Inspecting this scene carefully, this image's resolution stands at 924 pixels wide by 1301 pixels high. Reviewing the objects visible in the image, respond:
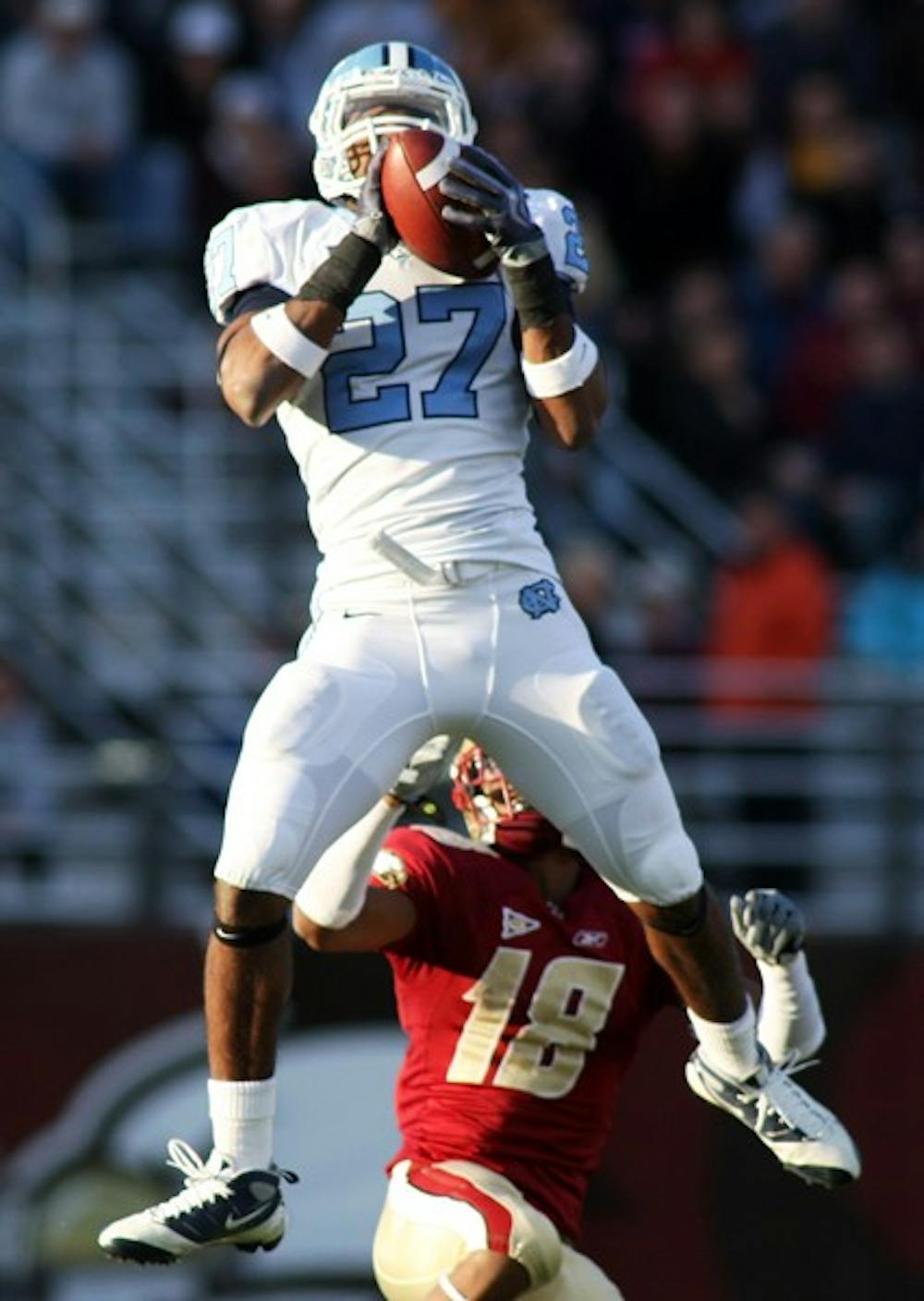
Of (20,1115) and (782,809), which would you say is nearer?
(20,1115)

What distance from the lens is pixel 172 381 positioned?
11109mm

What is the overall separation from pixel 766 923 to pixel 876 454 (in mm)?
5378

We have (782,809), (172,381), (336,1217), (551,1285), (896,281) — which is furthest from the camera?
(896,281)

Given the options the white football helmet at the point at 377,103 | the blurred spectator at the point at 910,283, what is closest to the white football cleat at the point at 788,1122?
the white football helmet at the point at 377,103

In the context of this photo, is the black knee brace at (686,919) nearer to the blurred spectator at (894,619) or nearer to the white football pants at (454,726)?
the white football pants at (454,726)

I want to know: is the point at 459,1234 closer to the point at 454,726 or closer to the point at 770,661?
the point at 454,726

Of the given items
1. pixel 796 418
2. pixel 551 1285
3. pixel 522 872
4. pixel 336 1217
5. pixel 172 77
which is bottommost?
pixel 336 1217

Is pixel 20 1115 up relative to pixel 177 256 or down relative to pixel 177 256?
down

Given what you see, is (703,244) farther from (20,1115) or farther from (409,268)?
(409,268)

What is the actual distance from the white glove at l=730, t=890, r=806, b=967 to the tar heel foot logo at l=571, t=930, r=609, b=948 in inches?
15.8

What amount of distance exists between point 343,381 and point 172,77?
6331mm

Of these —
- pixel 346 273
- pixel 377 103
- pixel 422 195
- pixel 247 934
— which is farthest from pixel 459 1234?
pixel 377 103

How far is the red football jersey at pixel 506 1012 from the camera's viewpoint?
245 inches

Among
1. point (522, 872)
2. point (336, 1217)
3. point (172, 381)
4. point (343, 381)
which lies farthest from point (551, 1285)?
point (172, 381)
